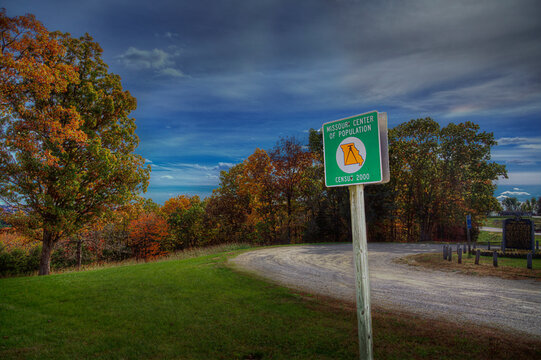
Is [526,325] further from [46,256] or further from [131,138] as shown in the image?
[46,256]

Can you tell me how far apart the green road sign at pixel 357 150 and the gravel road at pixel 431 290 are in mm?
5075

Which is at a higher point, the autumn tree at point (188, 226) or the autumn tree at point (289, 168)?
the autumn tree at point (289, 168)

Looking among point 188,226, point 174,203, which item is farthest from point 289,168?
point 174,203

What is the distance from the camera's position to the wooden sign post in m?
3.34

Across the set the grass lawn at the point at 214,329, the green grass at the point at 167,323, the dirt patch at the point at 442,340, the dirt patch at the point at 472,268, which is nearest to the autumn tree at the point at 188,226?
the dirt patch at the point at 472,268

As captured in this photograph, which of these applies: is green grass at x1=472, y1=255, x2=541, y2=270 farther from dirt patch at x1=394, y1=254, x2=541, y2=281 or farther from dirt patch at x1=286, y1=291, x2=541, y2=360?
dirt patch at x1=286, y1=291, x2=541, y2=360

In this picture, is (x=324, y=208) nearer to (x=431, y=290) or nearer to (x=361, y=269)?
(x=431, y=290)

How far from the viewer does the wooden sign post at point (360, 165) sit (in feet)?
11.0

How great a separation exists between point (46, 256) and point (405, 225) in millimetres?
36918

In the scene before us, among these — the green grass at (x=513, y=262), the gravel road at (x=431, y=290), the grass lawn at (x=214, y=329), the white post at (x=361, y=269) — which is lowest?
the green grass at (x=513, y=262)

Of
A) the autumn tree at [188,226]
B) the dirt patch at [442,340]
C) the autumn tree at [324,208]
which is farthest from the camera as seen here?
the autumn tree at [188,226]

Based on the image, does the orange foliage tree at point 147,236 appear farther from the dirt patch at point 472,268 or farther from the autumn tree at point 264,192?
the dirt patch at point 472,268

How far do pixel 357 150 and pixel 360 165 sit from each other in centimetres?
19

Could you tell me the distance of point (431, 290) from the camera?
9047mm
